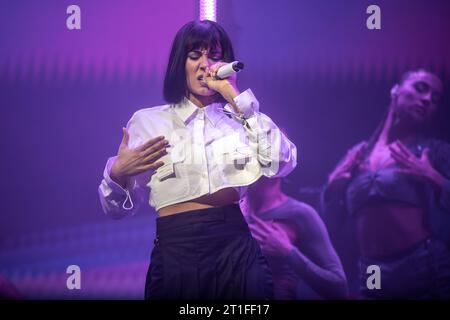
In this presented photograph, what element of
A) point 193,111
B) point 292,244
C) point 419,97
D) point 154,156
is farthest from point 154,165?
point 419,97

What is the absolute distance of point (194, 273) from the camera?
1982 millimetres

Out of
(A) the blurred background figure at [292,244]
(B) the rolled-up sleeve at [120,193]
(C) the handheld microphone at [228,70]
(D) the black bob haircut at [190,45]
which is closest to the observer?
(C) the handheld microphone at [228,70]

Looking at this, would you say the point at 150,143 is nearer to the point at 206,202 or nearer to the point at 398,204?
the point at 206,202

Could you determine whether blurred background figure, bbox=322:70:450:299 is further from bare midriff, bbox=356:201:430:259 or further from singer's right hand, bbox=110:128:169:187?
singer's right hand, bbox=110:128:169:187

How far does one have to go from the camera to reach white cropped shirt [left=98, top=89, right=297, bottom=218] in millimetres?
1975

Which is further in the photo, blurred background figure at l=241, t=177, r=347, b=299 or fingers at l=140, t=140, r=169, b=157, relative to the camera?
blurred background figure at l=241, t=177, r=347, b=299

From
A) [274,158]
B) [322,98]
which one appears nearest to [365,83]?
[322,98]

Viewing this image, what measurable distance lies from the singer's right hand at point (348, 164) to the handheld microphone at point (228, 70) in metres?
0.99

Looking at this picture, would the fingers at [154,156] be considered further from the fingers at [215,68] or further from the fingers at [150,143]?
the fingers at [215,68]

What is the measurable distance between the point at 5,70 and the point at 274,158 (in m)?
1.50

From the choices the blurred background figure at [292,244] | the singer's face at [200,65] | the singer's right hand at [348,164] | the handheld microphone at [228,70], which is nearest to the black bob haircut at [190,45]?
the singer's face at [200,65]

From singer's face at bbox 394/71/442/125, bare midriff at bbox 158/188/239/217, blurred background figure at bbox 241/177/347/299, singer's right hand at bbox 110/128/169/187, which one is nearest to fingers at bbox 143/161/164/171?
singer's right hand at bbox 110/128/169/187

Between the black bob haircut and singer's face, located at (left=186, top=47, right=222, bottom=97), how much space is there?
14mm

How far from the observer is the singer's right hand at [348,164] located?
9.18ft
